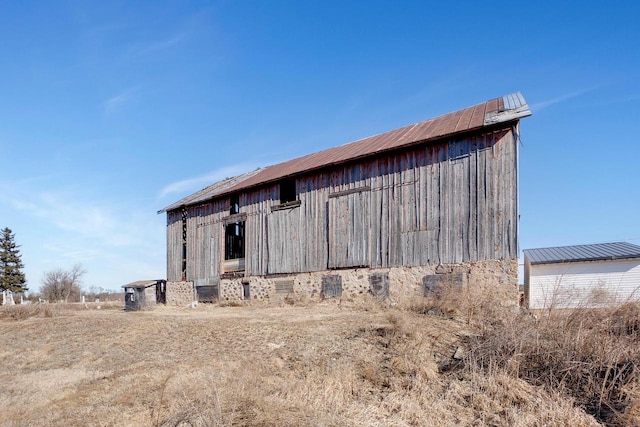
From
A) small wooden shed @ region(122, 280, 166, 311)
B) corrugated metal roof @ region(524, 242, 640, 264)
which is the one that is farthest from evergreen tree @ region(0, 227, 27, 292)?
corrugated metal roof @ region(524, 242, 640, 264)

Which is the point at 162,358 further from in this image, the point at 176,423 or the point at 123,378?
the point at 176,423

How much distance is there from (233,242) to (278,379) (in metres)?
17.1

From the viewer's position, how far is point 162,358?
30.0 ft

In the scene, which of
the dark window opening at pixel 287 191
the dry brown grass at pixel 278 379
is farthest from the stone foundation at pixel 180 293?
the dry brown grass at pixel 278 379

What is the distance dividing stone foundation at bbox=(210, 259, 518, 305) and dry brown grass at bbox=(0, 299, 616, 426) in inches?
103

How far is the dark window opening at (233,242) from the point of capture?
23109mm

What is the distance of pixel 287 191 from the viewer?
2044 centimetres

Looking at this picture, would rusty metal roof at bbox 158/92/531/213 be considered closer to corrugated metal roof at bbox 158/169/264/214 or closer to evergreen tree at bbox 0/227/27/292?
corrugated metal roof at bbox 158/169/264/214

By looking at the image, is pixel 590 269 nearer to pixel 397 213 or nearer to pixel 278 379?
pixel 397 213

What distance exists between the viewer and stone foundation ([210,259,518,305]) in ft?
43.1

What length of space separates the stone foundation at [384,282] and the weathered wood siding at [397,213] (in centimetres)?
29

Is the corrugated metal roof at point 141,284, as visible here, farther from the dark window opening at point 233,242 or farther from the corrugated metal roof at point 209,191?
the dark window opening at point 233,242

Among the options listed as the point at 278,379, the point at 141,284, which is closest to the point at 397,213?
the point at 278,379

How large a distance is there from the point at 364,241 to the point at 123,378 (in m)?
10.4
